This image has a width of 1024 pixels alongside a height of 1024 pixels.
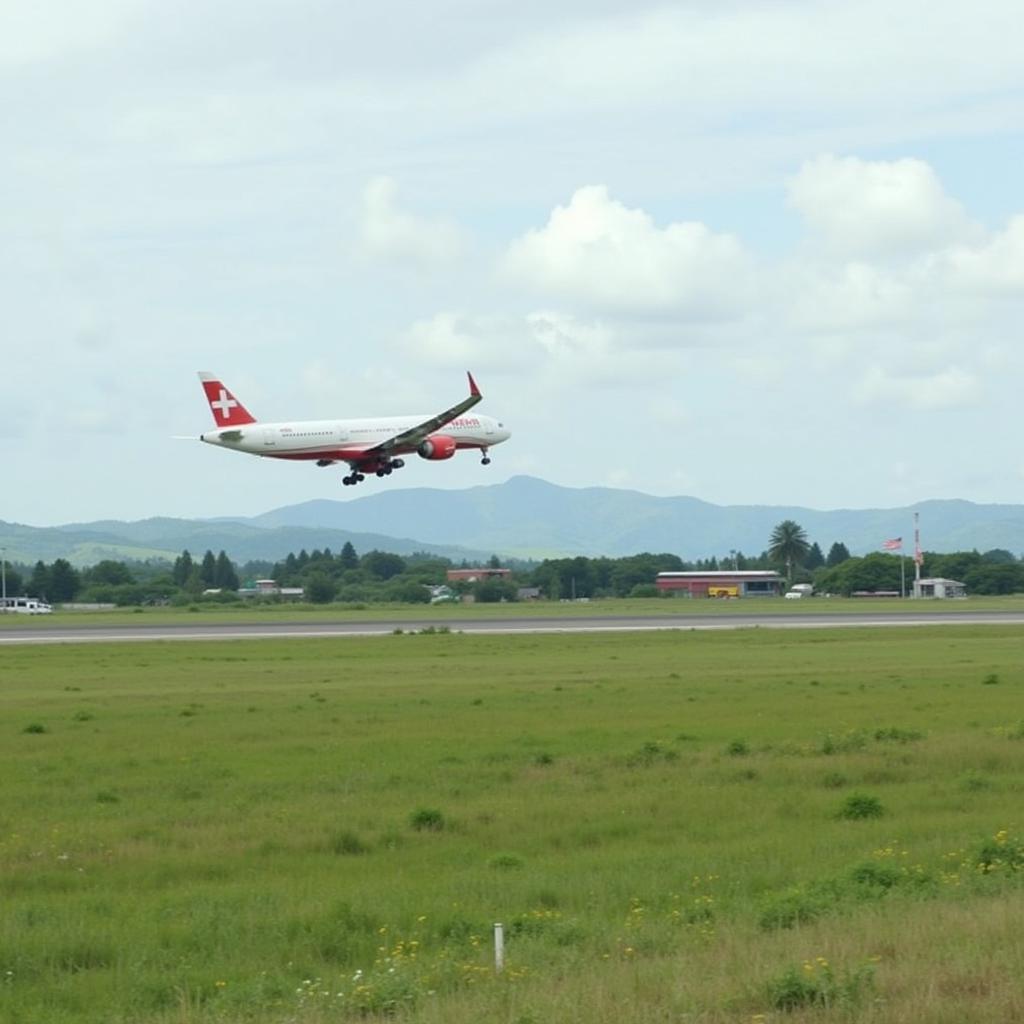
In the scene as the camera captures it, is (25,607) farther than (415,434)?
Yes

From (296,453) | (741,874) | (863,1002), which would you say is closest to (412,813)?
(741,874)

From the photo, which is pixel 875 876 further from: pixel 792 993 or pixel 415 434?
pixel 415 434

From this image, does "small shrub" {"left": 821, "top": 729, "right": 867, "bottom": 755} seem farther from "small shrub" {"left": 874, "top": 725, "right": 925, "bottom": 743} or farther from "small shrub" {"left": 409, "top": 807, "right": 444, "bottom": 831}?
"small shrub" {"left": 409, "top": 807, "right": 444, "bottom": 831}

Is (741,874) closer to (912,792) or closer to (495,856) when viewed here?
(495,856)

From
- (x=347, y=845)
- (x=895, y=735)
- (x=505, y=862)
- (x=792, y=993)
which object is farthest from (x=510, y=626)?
(x=792, y=993)

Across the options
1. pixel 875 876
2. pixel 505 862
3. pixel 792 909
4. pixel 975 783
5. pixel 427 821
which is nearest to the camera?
pixel 792 909

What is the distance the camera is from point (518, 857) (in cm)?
2017

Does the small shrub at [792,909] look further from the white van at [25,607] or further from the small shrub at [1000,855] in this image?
the white van at [25,607]

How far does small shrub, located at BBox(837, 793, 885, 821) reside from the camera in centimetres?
2298

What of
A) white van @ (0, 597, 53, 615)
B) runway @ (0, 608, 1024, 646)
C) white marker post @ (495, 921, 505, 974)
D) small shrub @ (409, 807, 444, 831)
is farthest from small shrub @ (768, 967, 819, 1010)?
white van @ (0, 597, 53, 615)

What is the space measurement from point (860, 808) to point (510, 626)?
7246 cm

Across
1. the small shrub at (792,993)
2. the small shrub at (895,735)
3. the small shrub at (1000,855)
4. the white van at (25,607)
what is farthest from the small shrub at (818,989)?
the white van at (25,607)

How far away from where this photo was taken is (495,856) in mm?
20359

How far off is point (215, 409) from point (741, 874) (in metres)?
87.3
